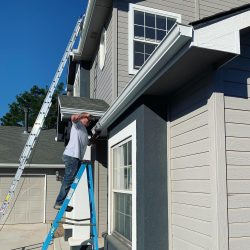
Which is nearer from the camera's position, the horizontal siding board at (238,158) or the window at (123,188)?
the horizontal siding board at (238,158)

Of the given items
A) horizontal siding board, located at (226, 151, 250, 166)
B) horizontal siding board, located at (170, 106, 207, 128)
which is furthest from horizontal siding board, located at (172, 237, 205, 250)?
horizontal siding board, located at (170, 106, 207, 128)

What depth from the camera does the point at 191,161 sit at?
3631mm

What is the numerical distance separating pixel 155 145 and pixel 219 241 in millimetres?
1508

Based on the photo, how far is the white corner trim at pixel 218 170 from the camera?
3004 millimetres

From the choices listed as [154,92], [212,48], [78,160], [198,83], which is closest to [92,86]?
[78,160]

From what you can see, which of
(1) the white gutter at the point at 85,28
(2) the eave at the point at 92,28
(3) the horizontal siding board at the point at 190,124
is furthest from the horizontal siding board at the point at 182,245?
(1) the white gutter at the point at 85,28

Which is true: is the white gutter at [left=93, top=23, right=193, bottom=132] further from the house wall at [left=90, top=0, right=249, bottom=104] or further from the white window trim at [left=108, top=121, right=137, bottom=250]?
the house wall at [left=90, top=0, right=249, bottom=104]

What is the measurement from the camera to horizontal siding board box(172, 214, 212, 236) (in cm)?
323

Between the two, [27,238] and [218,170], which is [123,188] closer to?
[218,170]

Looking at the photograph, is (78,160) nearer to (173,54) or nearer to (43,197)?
(173,54)

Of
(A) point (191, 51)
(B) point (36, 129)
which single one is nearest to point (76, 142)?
(A) point (191, 51)

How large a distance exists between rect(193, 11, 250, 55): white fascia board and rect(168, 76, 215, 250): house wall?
48 centimetres

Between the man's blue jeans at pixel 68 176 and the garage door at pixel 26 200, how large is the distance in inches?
478

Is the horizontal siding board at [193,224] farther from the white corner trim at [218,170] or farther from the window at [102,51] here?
the window at [102,51]
